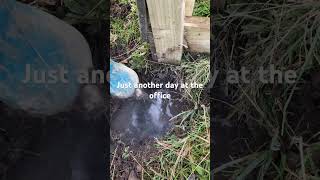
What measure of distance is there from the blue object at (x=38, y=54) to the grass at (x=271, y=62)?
0.44 m

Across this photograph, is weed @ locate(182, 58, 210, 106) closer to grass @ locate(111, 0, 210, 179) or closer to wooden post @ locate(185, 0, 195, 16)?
grass @ locate(111, 0, 210, 179)

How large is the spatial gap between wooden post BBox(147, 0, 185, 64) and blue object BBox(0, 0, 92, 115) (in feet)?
0.72

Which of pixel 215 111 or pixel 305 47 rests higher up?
pixel 305 47

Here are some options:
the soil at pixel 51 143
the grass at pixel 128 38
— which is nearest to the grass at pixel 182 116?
the grass at pixel 128 38

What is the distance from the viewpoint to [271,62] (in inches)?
59.2

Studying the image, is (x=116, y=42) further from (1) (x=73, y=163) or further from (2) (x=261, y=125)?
(2) (x=261, y=125)

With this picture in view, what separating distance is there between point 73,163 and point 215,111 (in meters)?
0.46

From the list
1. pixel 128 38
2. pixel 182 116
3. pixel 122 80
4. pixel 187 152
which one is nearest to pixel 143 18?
pixel 128 38

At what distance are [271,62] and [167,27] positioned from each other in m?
0.33

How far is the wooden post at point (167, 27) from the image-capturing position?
56.8 inches

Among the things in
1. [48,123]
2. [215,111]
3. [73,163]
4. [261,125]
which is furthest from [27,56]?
[261,125]

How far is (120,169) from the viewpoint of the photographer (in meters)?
1.50

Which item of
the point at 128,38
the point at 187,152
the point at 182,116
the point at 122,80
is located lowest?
the point at 187,152

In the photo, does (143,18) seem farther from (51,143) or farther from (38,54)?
(51,143)
